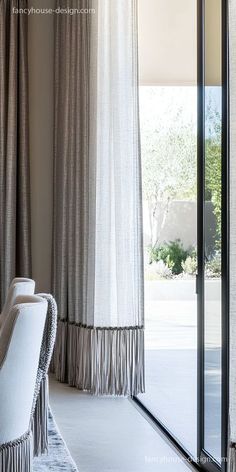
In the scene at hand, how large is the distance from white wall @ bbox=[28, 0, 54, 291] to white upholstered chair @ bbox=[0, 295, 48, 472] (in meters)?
3.38

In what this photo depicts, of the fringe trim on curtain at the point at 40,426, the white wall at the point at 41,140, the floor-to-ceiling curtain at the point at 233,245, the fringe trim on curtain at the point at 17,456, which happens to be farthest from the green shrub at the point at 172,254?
the floor-to-ceiling curtain at the point at 233,245

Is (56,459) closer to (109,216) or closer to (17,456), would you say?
(17,456)

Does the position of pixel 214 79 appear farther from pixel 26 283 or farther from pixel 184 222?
pixel 184 222

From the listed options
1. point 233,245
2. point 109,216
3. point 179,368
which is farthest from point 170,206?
point 233,245

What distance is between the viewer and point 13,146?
228 inches

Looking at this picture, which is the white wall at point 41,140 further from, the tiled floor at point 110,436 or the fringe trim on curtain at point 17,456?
the fringe trim on curtain at point 17,456

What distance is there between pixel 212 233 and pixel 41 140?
9.46ft

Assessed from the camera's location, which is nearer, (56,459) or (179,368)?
(56,459)

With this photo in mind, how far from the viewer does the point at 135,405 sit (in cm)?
466

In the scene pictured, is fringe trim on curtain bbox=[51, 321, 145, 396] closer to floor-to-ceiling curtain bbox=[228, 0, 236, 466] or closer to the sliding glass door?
the sliding glass door

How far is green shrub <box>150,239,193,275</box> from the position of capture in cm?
1045

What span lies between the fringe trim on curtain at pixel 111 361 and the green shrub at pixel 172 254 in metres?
5.51

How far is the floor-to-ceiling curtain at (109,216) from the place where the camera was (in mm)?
4727

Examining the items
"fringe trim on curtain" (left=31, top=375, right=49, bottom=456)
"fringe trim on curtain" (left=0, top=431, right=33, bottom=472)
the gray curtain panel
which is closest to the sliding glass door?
"fringe trim on curtain" (left=31, top=375, right=49, bottom=456)
